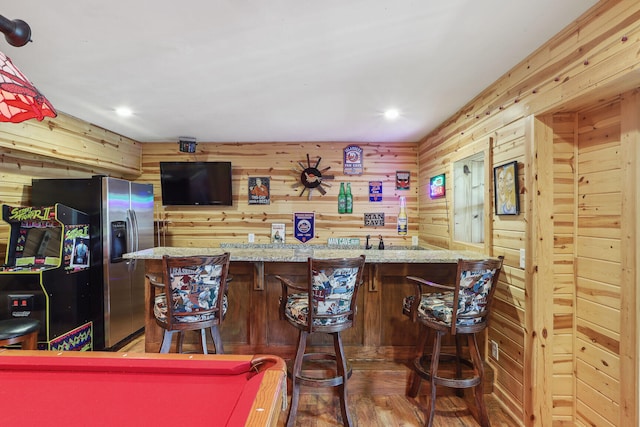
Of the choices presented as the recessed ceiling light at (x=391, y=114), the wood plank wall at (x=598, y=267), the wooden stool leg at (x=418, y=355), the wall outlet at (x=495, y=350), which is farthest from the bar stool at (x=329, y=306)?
the recessed ceiling light at (x=391, y=114)

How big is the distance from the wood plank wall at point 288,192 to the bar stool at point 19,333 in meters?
2.35

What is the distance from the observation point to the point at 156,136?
4.23 metres

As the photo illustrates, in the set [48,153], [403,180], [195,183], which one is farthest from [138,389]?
[403,180]

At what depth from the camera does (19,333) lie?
7.15ft

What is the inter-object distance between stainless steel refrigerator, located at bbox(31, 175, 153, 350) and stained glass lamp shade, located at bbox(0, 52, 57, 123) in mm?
2122

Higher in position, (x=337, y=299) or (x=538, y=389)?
(x=337, y=299)

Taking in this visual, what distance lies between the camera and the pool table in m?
1.03

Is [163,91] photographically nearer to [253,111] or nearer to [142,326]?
[253,111]

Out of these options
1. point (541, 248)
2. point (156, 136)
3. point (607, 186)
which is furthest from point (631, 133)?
point (156, 136)

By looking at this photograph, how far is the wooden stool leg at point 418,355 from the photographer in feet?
7.80

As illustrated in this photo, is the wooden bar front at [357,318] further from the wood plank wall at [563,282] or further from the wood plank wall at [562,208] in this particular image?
the wood plank wall at [563,282]

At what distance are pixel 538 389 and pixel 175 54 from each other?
10.7 feet

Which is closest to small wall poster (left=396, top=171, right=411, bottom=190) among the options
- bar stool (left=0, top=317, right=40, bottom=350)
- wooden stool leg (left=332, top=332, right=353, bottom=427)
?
wooden stool leg (left=332, top=332, right=353, bottom=427)

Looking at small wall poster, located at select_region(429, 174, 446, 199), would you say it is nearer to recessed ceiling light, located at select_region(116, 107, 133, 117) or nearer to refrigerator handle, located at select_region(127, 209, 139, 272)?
recessed ceiling light, located at select_region(116, 107, 133, 117)
